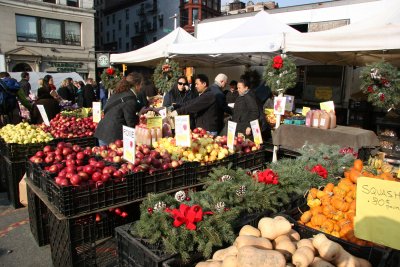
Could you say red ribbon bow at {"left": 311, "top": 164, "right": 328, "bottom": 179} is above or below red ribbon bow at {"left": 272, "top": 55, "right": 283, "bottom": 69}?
below

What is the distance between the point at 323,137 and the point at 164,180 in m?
3.13

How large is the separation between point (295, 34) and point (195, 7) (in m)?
51.5

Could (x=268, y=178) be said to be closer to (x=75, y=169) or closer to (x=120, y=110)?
(x=75, y=169)

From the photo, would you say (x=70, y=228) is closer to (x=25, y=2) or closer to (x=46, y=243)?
(x=46, y=243)

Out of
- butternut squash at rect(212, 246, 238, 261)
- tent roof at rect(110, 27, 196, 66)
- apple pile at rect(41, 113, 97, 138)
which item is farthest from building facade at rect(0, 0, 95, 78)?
butternut squash at rect(212, 246, 238, 261)

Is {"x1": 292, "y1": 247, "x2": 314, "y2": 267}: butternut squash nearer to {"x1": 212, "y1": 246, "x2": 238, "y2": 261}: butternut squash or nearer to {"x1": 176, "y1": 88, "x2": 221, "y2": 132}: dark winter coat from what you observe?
{"x1": 212, "y1": 246, "x2": 238, "y2": 261}: butternut squash

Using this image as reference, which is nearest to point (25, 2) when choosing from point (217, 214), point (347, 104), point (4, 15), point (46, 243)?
point (4, 15)

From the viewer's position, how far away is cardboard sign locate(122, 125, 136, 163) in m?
3.08

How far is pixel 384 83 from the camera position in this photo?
192 inches

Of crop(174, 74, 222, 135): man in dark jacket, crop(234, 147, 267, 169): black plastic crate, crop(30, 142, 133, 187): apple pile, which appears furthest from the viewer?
crop(174, 74, 222, 135): man in dark jacket

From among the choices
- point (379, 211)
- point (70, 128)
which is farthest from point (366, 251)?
point (70, 128)

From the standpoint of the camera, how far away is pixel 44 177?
3.07 meters

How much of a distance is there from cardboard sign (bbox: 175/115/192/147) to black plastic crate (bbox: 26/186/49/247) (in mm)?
1684

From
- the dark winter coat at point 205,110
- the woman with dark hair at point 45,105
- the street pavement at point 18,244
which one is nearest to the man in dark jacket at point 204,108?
the dark winter coat at point 205,110
